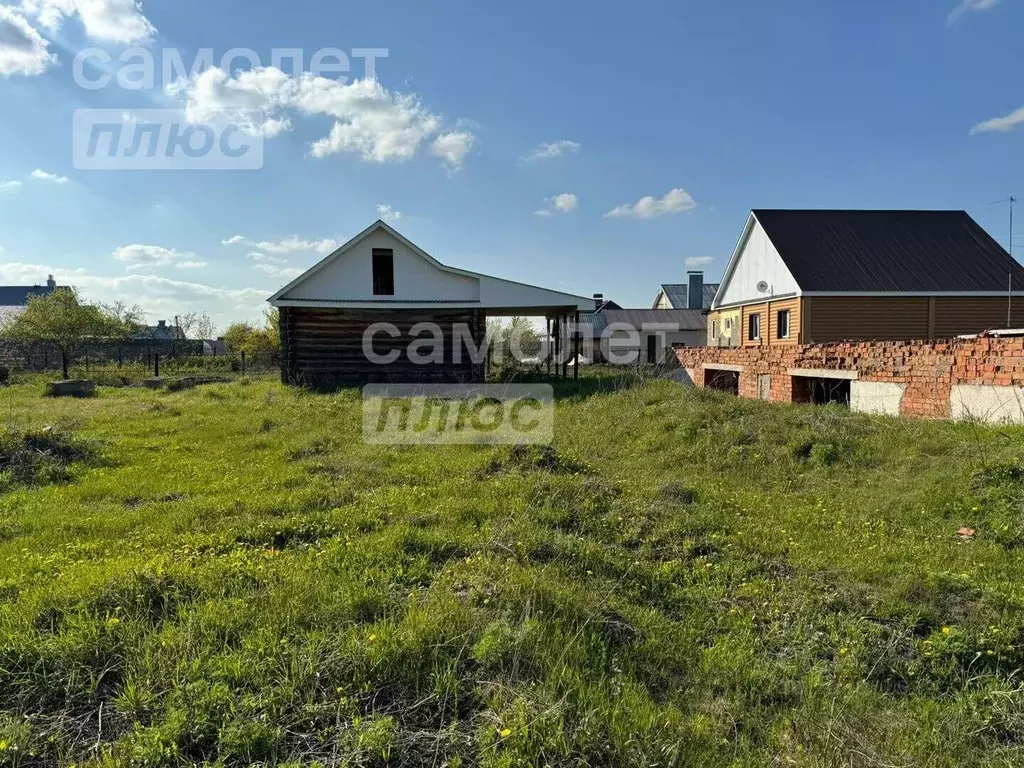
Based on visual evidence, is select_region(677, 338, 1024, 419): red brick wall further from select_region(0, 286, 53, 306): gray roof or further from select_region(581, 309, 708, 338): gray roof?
select_region(0, 286, 53, 306): gray roof

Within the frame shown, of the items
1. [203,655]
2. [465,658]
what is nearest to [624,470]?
[465,658]

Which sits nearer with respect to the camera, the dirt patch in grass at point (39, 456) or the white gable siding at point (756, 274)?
the dirt patch in grass at point (39, 456)

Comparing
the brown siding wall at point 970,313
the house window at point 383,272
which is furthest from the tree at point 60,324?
the brown siding wall at point 970,313

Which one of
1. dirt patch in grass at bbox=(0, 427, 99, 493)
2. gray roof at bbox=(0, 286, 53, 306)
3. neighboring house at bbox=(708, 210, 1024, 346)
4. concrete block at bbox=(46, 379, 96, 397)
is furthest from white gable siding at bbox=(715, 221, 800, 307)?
gray roof at bbox=(0, 286, 53, 306)

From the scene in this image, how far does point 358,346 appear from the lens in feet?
55.2

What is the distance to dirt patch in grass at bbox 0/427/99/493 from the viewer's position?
265 inches

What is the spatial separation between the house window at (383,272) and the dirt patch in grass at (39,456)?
31.8 feet

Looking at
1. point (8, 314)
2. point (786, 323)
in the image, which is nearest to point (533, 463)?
point (786, 323)

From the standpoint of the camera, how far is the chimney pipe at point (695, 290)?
39938 mm

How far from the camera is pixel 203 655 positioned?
111 inches

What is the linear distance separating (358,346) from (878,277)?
15.9 m

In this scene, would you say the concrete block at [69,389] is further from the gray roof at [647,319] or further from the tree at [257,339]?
the gray roof at [647,319]

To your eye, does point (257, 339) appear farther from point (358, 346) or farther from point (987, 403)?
point (987, 403)

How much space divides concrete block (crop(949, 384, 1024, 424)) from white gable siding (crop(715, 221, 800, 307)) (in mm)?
10773
